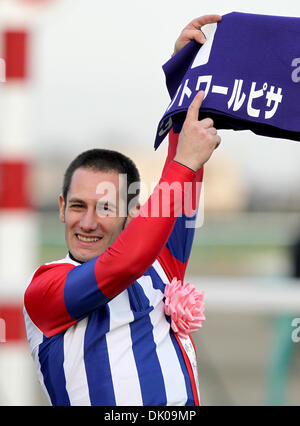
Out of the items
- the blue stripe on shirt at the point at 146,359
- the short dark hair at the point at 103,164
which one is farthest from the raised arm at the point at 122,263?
the short dark hair at the point at 103,164

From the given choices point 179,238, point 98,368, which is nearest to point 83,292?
point 98,368

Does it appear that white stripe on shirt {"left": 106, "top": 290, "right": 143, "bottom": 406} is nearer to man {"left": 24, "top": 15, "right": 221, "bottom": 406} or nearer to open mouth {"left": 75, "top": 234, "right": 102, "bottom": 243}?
man {"left": 24, "top": 15, "right": 221, "bottom": 406}

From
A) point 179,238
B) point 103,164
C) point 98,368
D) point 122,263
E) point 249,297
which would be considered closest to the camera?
point 122,263

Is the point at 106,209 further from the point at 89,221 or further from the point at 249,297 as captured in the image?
the point at 249,297

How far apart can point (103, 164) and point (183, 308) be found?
34cm

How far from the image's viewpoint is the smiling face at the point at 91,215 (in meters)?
1.54

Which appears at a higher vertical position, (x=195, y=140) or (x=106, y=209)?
(x=195, y=140)

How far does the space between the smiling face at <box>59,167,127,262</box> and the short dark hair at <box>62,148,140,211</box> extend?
0.02 m

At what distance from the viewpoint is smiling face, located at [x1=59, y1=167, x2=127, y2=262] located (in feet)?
5.05

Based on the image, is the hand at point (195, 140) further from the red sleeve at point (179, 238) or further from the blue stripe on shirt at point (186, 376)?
the blue stripe on shirt at point (186, 376)

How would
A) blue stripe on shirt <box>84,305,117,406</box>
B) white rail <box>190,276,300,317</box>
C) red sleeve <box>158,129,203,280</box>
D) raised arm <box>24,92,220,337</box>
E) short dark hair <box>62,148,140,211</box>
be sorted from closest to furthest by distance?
raised arm <box>24,92,220,337</box> < blue stripe on shirt <box>84,305,117,406</box> < short dark hair <box>62,148,140,211</box> < red sleeve <box>158,129,203,280</box> < white rail <box>190,276,300,317</box>

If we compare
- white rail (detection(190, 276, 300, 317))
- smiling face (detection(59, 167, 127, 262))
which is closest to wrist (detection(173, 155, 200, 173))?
smiling face (detection(59, 167, 127, 262))

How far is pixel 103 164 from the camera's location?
1.59m
